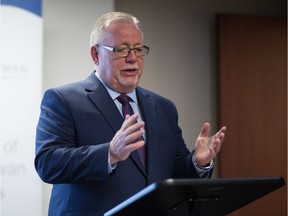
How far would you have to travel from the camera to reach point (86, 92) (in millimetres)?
2090

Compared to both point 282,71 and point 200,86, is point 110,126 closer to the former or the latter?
point 200,86

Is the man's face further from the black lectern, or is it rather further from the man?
the black lectern

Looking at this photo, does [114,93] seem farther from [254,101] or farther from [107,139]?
[254,101]

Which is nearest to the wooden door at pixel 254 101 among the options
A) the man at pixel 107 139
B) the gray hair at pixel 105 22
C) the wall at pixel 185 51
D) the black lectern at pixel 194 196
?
the wall at pixel 185 51

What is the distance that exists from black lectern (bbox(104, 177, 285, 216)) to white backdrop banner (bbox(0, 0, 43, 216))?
199cm

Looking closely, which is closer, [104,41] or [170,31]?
[104,41]

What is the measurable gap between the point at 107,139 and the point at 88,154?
22 cm

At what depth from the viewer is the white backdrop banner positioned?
3365 millimetres

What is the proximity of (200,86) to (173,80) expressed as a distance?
254mm

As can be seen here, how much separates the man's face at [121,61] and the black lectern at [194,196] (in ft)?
2.25

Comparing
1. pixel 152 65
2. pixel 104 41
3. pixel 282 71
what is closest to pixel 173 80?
pixel 152 65

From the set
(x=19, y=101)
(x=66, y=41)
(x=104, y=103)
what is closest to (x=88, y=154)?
(x=104, y=103)

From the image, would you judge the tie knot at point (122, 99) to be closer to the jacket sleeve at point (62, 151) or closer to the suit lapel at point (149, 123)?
the suit lapel at point (149, 123)

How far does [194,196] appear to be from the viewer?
4.78ft
